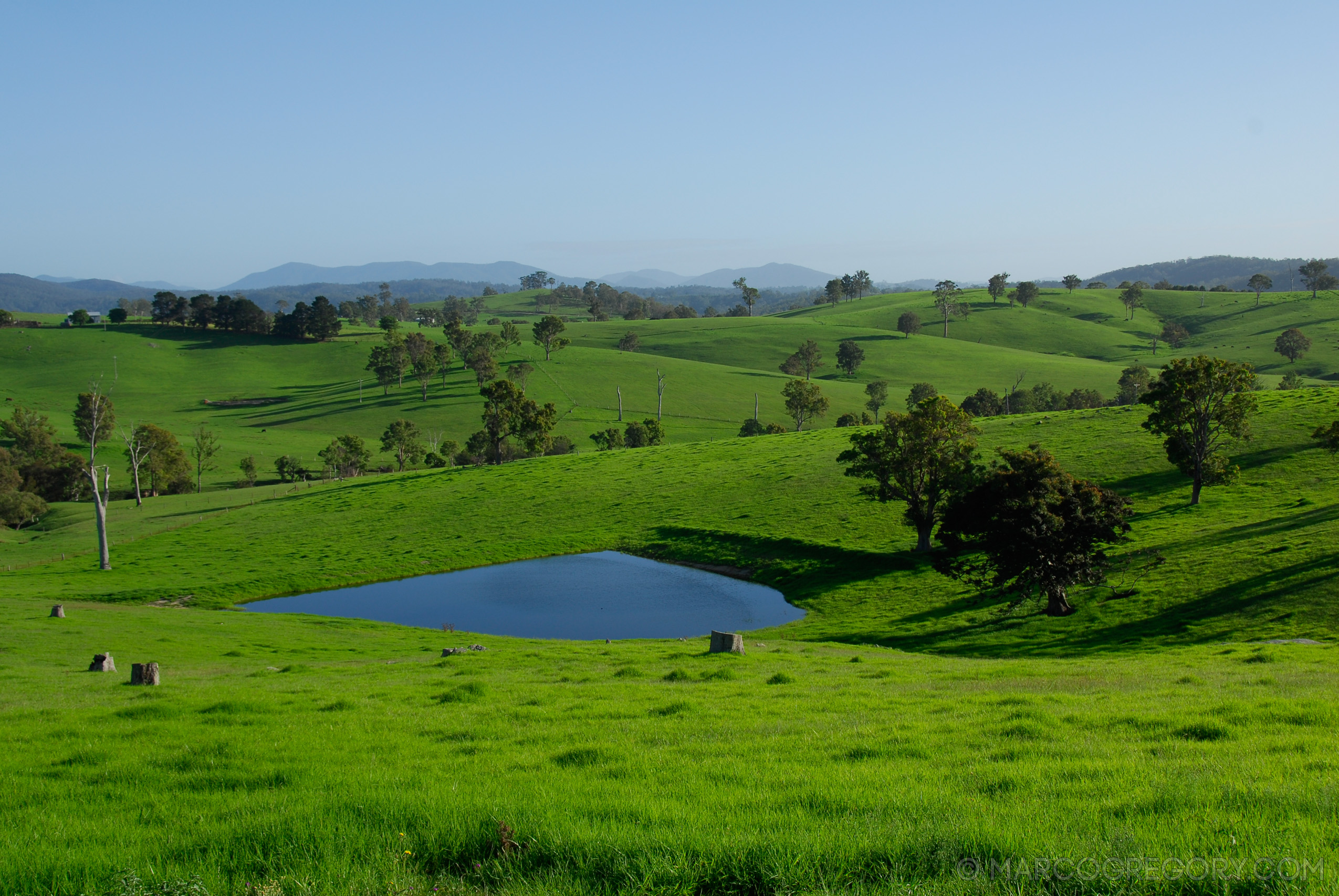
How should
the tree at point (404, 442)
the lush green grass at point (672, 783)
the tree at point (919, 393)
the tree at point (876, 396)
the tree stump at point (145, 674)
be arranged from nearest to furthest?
the lush green grass at point (672, 783) → the tree stump at point (145, 674) → the tree at point (404, 442) → the tree at point (919, 393) → the tree at point (876, 396)

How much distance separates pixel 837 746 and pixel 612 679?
10.9 metres

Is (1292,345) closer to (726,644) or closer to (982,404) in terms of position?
(982,404)

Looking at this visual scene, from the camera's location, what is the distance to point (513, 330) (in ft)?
643

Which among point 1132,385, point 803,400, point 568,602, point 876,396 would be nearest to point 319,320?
point 803,400

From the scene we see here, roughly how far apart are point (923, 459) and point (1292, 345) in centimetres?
16074

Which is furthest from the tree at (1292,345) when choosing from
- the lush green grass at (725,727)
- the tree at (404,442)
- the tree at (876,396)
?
the tree at (404,442)

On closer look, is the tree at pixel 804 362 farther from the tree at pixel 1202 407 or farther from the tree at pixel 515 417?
the tree at pixel 1202 407

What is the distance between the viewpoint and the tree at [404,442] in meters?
116

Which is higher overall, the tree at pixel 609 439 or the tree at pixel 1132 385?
the tree at pixel 1132 385

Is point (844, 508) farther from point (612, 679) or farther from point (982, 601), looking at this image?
point (612, 679)

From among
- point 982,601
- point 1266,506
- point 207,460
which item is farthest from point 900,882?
point 207,460

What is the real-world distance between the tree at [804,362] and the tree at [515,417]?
8977cm

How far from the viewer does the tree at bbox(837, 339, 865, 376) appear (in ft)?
594

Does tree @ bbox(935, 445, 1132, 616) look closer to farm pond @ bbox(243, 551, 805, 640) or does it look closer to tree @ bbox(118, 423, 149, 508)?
farm pond @ bbox(243, 551, 805, 640)
